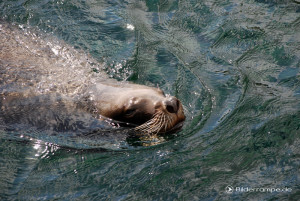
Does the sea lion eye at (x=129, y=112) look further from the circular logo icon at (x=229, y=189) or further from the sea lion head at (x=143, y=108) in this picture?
the circular logo icon at (x=229, y=189)

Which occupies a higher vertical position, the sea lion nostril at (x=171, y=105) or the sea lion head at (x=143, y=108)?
the sea lion nostril at (x=171, y=105)

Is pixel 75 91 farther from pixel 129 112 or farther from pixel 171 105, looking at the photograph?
pixel 171 105

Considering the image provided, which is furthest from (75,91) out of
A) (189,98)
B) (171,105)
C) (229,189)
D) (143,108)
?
(229,189)

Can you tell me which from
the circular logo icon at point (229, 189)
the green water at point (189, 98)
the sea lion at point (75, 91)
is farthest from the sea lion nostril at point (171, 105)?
the circular logo icon at point (229, 189)

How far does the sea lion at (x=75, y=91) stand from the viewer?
205 inches

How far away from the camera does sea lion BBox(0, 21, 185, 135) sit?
5.21m

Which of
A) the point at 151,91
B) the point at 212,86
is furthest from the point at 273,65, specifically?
the point at 151,91

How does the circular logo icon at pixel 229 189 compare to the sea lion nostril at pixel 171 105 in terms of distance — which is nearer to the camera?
the circular logo icon at pixel 229 189

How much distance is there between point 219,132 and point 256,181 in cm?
91

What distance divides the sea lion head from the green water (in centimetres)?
21

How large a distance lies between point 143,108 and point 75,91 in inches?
39.6

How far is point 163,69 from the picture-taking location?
6809 mm

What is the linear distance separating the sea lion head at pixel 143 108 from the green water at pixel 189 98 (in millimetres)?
212

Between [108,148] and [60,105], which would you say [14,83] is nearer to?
[60,105]
